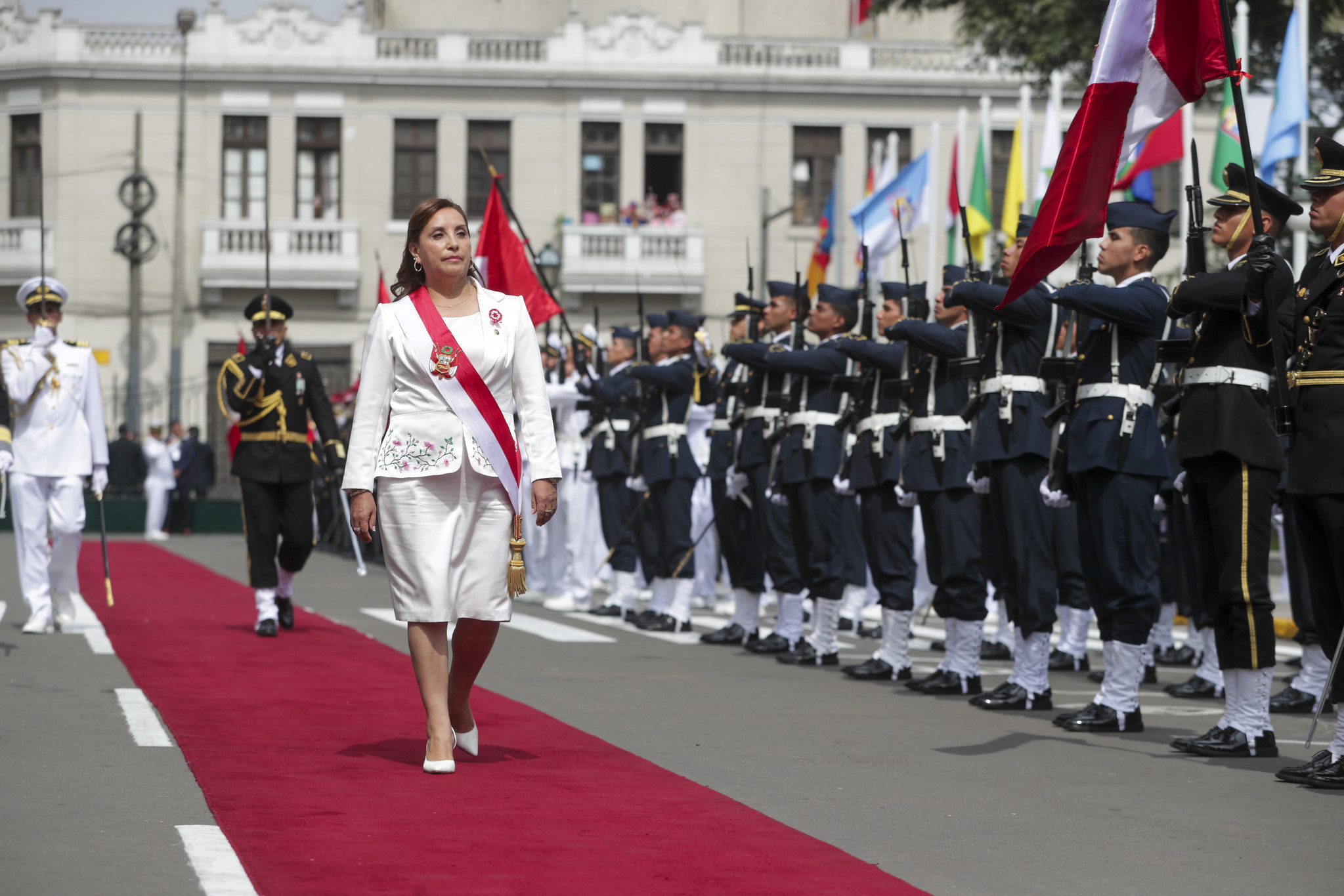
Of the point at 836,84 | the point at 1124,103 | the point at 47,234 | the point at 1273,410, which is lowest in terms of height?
the point at 1273,410

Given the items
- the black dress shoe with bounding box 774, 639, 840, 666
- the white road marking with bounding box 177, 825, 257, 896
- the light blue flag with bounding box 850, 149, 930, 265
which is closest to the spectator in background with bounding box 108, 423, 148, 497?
the light blue flag with bounding box 850, 149, 930, 265

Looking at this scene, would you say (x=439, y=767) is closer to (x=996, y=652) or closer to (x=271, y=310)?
(x=271, y=310)

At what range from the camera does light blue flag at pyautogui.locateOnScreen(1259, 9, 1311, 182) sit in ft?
62.7

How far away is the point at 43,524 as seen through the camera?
1178 cm

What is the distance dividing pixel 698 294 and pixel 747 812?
3510 cm

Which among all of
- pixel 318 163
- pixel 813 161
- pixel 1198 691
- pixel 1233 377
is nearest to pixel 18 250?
pixel 318 163

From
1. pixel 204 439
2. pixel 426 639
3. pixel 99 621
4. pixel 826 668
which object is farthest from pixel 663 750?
pixel 204 439

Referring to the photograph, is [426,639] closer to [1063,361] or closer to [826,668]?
[1063,361]

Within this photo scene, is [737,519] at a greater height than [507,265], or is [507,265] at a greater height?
[507,265]

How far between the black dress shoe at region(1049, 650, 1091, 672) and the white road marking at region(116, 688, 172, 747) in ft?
18.5

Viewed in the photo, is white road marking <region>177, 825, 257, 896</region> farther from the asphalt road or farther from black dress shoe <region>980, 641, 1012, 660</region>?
black dress shoe <region>980, 641, 1012, 660</region>

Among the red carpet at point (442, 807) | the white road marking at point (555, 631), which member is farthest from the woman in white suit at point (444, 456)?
the white road marking at point (555, 631)

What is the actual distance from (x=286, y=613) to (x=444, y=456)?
615cm

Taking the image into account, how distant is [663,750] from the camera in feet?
24.6
